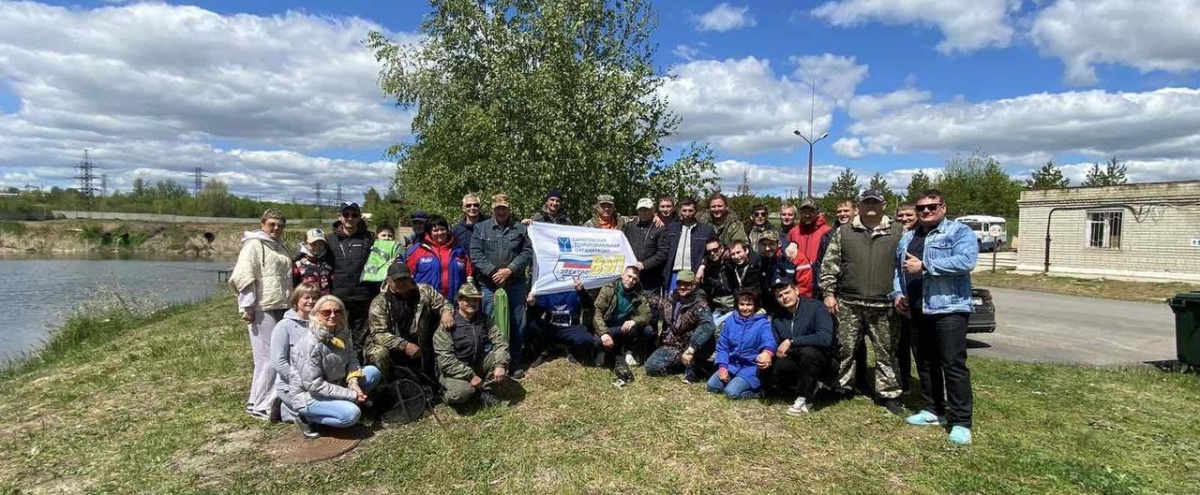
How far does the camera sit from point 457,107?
544 inches

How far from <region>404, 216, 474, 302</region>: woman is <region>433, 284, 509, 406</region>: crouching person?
0.38m

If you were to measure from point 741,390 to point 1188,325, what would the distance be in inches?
220

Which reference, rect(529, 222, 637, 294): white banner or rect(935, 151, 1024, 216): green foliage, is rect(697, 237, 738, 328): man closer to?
rect(529, 222, 637, 294): white banner

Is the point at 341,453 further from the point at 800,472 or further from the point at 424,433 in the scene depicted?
the point at 800,472

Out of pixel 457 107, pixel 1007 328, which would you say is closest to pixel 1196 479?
pixel 1007 328

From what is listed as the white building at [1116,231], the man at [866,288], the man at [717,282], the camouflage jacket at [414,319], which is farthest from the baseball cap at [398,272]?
the white building at [1116,231]

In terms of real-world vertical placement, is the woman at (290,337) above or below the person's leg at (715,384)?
above

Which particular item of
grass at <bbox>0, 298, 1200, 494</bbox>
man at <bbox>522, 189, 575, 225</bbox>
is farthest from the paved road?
man at <bbox>522, 189, 575, 225</bbox>

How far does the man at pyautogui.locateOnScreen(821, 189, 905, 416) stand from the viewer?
537 cm

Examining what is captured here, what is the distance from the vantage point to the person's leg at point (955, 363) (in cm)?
481

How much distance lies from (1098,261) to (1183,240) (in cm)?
264

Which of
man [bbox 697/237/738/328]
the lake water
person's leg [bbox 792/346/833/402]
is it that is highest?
man [bbox 697/237/738/328]

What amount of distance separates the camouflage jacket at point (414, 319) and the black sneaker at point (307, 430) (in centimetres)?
86

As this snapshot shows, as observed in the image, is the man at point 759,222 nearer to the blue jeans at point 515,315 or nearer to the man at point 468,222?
the blue jeans at point 515,315
